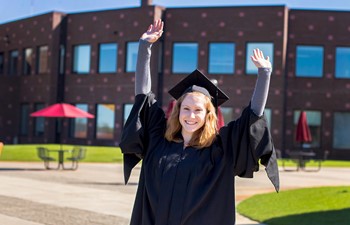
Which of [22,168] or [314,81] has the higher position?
[314,81]

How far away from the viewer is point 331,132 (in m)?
34.0

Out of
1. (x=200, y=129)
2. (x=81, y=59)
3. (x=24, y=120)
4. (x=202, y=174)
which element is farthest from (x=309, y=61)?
(x=202, y=174)

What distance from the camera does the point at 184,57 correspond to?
3553 cm

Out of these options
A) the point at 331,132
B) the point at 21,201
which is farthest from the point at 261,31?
the point at 21,201

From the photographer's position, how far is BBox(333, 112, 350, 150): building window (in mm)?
34219

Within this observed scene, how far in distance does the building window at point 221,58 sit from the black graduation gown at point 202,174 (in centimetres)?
3132

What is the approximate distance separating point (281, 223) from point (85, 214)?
3.25 m

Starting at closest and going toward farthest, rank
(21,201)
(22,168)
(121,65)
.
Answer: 1. (21,201)
2. (22,168)
3. (121,65)

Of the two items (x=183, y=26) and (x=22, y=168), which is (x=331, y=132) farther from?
(x=22, y=168)

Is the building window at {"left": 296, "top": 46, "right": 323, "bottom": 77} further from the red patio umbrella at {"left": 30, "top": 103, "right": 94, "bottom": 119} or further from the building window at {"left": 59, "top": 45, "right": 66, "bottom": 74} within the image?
the red patio umbrella at {"left": 30, "top": 103, "right": 94, "bottom": 119}

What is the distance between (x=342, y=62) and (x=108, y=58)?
553 inches

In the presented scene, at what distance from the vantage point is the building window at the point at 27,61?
4066 centimetres

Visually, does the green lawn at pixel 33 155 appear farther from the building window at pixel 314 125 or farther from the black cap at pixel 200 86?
the black cap at pixel 200 86

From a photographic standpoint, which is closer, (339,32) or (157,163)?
(157,163)
